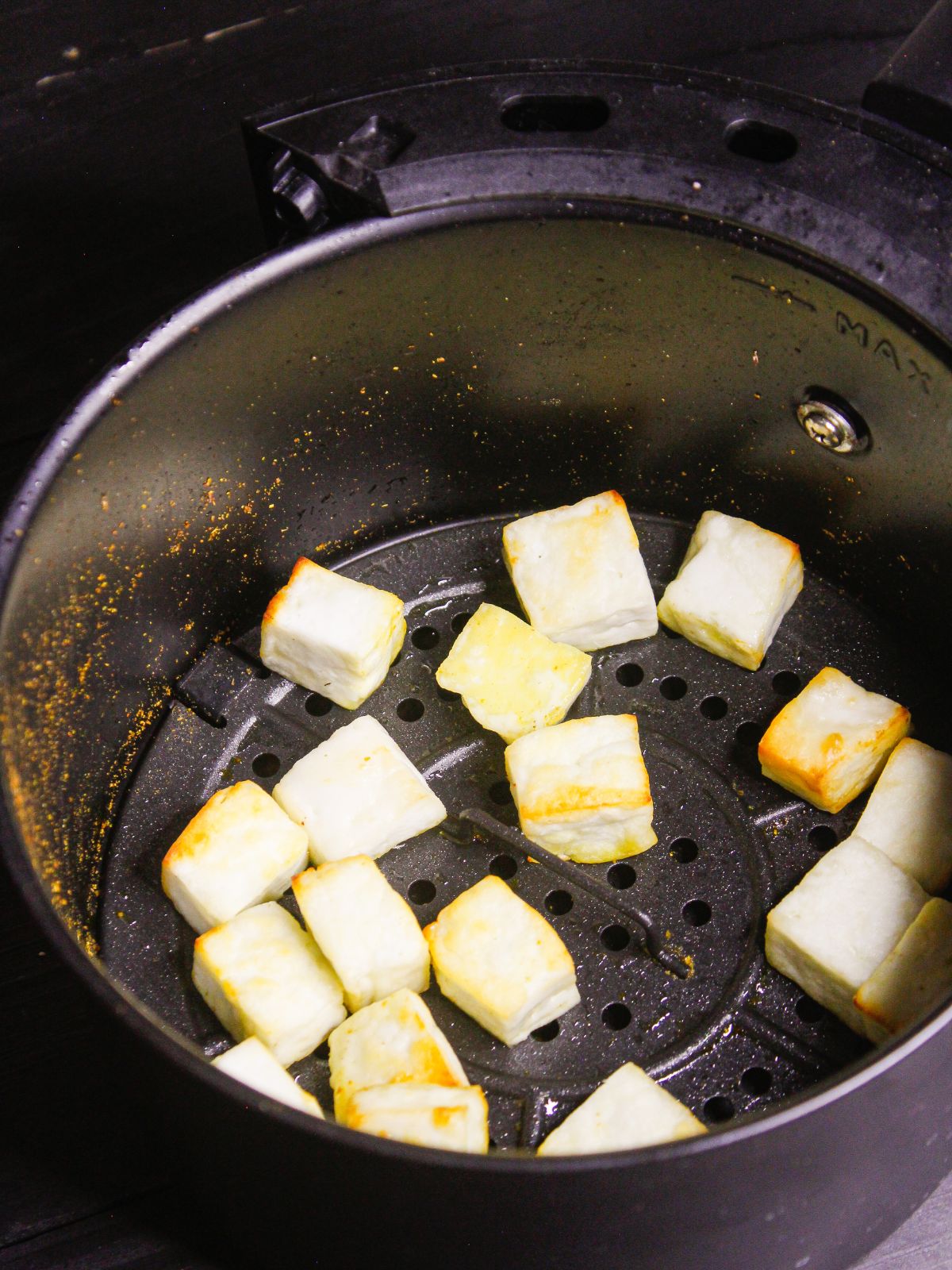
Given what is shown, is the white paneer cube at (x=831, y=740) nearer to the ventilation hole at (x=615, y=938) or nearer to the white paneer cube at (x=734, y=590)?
the white paneer cube at (x=734, y=590)

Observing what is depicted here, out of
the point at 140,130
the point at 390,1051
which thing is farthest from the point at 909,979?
the point at 140,130

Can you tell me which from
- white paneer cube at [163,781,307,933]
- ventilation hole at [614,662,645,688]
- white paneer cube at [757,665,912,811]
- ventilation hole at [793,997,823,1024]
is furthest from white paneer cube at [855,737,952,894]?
white paneer cube at [163,781,307,933]

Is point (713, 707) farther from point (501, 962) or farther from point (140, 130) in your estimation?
point (140, 130)

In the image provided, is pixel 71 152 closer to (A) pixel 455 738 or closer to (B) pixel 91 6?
(B) pixel 91 6

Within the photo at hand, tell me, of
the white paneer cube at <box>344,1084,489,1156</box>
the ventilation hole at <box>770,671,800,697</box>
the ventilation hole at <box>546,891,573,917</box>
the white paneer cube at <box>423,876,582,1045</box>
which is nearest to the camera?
the white paneer cube at <box>344,1084,489,1156</box>

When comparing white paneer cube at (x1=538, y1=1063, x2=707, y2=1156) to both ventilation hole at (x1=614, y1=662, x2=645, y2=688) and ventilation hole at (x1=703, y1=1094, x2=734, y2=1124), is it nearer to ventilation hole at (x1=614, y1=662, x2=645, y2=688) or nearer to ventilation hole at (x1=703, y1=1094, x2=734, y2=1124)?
ventilation hole at (x1=703, y1=1094, x2=734, y2=1124)

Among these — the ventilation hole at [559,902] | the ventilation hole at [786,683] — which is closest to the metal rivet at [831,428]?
the ventilation hole at [786,683]
